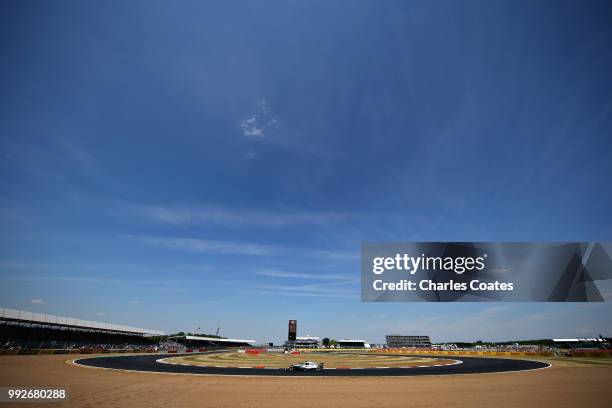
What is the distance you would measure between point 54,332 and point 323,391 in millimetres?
102566

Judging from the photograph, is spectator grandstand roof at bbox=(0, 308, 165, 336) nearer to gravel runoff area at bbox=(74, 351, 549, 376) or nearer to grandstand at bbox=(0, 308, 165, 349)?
grandstand at bbox=(0, 308, 165, 349)

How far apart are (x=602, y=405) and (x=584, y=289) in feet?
59.7

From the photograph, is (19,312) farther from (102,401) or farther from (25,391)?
(102,401)

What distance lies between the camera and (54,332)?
94.3 metres

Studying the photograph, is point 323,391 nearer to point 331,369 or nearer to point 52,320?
point 331,369

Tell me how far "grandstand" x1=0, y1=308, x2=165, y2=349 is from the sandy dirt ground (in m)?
48.8

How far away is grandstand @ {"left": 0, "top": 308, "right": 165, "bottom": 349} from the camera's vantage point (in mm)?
68500

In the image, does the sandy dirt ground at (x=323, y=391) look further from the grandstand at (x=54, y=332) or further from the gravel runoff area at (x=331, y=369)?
the grandstand at (x=54, y=332)

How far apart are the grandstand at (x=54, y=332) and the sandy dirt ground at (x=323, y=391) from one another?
160ft

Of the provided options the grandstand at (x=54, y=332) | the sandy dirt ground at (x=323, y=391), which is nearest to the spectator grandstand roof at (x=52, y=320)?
the grandstand at (x=54, y=332)

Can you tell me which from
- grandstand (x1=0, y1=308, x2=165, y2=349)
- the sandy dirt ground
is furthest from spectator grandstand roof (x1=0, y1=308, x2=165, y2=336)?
the sandy dirt ground

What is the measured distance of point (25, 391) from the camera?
21.0 m

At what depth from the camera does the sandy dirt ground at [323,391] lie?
1878cm

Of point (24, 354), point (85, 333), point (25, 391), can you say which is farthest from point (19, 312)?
point (25, 391)
